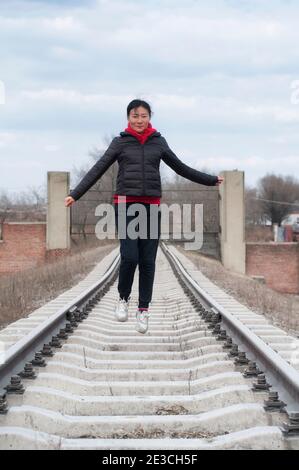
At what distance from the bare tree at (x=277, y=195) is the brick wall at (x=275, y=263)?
178 ft

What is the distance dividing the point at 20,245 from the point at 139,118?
21.0 meters

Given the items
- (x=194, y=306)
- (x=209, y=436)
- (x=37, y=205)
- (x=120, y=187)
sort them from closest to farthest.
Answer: (x=209, y=436) < (x=120, y=187) < (x=194, y=306) < (x=37, y=205)

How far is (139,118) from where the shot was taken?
5.63 meters

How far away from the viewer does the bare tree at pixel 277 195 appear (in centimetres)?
8350

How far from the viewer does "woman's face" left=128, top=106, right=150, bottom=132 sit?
562cm

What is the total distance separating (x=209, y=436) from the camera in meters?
3.60

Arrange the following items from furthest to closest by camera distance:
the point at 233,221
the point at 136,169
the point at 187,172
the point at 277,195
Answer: the point at 277,195 < the point at 233,221 < the point at 187,172 < the point at 136,169

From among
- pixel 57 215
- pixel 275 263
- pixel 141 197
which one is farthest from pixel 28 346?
pixel 275 263

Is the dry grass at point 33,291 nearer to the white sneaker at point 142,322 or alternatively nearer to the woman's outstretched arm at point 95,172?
the white sneaker at point 142,322

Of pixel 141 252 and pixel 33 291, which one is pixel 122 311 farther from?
pixel 33 291

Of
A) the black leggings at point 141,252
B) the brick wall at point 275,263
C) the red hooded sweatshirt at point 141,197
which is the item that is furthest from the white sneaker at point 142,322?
the brick wall at point 275,263

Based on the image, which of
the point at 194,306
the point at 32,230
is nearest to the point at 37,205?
the point at 32,230
